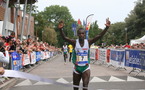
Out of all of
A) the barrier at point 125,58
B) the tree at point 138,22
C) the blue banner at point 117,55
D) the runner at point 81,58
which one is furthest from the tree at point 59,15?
the runner at point 81,58

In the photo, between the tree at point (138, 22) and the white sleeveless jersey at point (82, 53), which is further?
the tree at point (138, 22)

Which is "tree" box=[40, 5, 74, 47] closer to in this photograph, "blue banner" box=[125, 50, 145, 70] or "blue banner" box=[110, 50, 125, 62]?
"blue banner" box=[110, 50, 125, 62]

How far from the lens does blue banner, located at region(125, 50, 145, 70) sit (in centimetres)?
1313

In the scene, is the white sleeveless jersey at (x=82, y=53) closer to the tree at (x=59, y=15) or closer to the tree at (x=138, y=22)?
the tree at (x=138, y=22)

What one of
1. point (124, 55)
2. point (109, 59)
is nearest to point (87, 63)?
point (124, 55)

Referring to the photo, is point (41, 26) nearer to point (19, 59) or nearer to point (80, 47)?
point (19, 59)

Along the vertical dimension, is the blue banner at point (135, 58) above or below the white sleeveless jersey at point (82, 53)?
below

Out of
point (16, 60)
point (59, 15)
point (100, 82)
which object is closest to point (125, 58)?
point (100, 82)

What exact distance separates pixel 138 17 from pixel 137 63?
49877 millimetres

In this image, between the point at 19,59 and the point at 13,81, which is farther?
the point at 19,59

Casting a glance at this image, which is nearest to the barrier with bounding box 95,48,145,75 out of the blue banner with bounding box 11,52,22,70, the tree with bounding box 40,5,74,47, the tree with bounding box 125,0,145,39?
the blue banner with bounding box 11,52,22,70

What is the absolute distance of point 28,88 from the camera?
9656mm

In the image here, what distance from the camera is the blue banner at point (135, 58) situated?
13.1 m

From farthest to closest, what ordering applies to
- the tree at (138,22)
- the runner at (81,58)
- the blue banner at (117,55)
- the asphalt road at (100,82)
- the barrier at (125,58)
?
the tree at (138,22) < the blue banner at (117,55) < the barrier at (125,58) < the asphalt road at (100,82) < the runner at (81,58)
